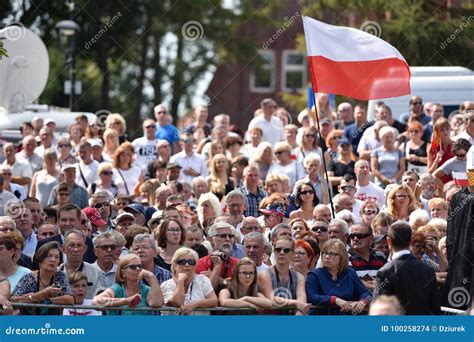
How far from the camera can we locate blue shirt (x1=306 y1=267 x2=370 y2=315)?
12523 millimetres

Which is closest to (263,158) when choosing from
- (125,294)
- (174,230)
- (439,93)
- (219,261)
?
(439,93)

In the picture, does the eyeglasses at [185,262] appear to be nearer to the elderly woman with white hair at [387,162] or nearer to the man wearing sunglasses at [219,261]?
the man wearing sunglasses at [219,261]

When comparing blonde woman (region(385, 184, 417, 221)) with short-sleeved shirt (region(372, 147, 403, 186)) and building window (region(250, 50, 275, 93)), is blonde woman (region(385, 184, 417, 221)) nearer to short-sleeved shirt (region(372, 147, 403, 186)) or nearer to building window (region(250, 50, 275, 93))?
short-sleeved shirt (region(372, 147, 403, 186))

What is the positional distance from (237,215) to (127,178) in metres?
3.41

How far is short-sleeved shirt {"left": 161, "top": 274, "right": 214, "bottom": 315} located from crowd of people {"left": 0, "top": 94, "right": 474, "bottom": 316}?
0.4 inches

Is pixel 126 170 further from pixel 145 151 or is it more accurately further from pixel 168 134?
pixel 168 134

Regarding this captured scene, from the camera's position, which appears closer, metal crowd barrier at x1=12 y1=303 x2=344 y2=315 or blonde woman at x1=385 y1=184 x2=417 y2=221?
metal crowd barrier at x1=12 y1=303 x2=344 y2=315

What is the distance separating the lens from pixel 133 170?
1944 centimetres

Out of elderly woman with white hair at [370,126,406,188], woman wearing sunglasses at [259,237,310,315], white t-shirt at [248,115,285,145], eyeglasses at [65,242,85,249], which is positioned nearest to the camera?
woman wearing sunglasses at [259,237,310,315]

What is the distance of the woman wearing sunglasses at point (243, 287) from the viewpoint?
1225 cm

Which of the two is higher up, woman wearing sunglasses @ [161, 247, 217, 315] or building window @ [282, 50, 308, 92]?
building window @ [282, 50, 308, 92]

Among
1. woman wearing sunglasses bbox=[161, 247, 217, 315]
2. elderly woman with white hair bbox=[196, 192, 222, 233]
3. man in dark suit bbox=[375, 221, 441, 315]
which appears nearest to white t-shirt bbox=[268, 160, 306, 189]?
elderly woman with white hair bbox=[196, 192, 222, 233]

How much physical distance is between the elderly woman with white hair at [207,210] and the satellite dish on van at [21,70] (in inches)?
97.2
